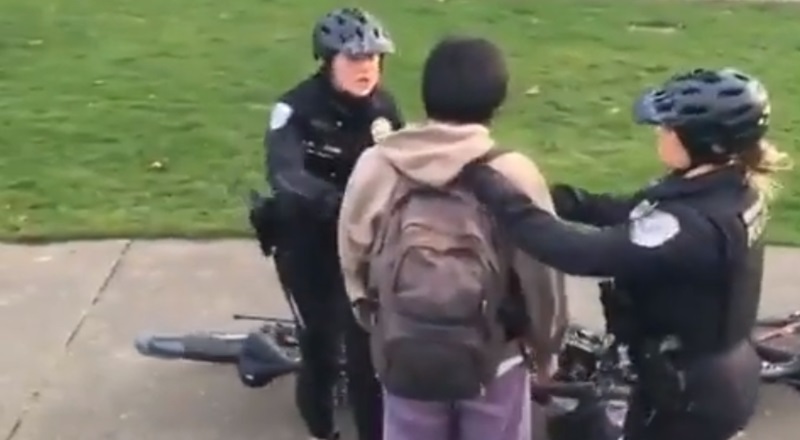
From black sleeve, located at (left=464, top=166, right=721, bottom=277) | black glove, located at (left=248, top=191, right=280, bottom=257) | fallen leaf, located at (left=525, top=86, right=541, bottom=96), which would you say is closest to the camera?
black sleeve, located at (left=464, top=166, right=721, bottom=277)

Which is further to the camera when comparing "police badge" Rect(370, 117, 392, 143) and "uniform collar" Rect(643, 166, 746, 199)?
"police badge" Rect(370, 117, 392, 143)

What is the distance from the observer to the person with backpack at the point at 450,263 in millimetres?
4172

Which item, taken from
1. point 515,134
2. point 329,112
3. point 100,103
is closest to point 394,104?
point 329,112

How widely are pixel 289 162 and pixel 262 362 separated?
3.71 feet

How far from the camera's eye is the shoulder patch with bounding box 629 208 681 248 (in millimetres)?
4055

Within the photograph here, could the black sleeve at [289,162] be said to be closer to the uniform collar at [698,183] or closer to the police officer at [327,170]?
the police officer at [327,170]

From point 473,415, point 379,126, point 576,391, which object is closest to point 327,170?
point 379,126

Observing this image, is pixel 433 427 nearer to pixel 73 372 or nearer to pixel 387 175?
pixel 387 175

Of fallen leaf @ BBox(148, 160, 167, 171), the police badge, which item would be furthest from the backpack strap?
fallen leaf @ BBox(148, 160, 167, 171)

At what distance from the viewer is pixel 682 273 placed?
4.09 metres

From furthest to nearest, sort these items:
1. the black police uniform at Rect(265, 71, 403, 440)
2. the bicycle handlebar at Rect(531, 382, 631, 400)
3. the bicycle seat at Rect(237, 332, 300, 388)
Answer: the bicycle seat at Rect(237, 332, 300, 388)
the black police uniform at Rect(265, 71, 403, 440)
the bicycle handlebar at Rect(531, 382, 631, 400)

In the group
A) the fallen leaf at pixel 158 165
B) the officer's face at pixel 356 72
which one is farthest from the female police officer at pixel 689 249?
the fallen leaf at pixel 158 165

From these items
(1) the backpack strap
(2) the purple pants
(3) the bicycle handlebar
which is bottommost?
(3) the bicycle handlebar

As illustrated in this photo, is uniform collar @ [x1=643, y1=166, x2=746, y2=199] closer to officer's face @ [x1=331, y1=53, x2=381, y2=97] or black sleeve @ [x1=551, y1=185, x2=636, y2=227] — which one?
black sleeve @ [x1=551, y1=185, x2=636, y2=227]
